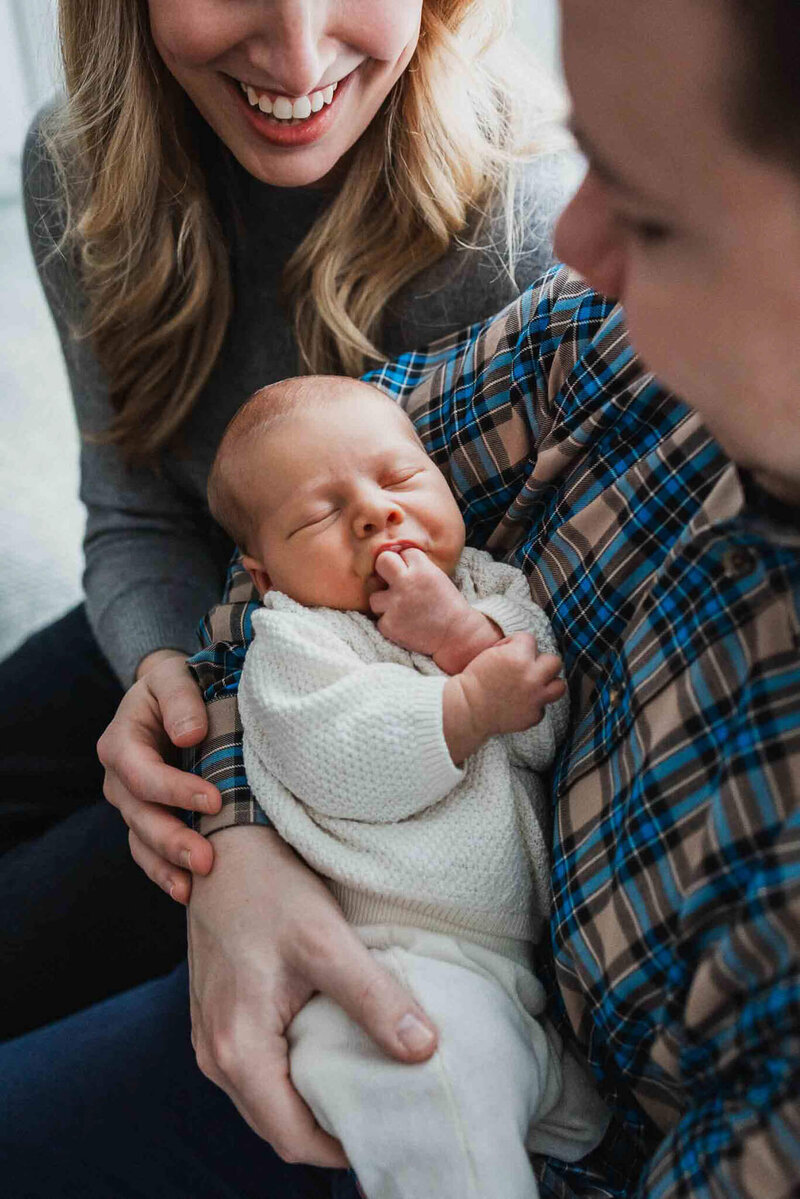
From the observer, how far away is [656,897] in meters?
0.75

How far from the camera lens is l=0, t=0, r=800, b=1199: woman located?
567 mm

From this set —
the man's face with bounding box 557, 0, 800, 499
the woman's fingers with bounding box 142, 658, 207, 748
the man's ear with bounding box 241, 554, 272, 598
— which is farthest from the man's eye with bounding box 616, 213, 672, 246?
the woman's fingers with bounding box 142, 658, 207, 748

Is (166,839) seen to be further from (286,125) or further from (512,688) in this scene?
(286,125)

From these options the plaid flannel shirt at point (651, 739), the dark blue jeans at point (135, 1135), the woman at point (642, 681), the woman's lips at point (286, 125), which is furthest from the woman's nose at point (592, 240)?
the dark blue jeans at point (135, 1135)

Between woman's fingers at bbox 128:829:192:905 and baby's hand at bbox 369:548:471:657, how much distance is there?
0.30 meters

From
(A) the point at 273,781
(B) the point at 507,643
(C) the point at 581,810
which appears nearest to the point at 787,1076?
(C) the point at 581,810

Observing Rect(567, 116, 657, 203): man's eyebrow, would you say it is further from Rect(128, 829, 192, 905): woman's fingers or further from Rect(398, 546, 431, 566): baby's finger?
Rect(128, 829, 192, 905): woman's fingers

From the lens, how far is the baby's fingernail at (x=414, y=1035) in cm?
77

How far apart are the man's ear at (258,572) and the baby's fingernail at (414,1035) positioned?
0.43 m

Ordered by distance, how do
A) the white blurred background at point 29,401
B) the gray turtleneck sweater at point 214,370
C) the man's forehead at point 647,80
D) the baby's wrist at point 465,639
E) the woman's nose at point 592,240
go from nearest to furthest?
the man's forehead at point 647,80
the woman's nose at point 592,240
the baby's wrist at point 465,639
the gray turtleneck sweater at point 214,370
the white blurred background at point 29,401

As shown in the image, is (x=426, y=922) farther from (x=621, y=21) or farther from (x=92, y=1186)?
(x=621, y=21)

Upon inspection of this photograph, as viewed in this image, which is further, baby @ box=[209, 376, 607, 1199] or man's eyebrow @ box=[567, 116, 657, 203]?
baby @ box=[209, 376, 607, 1199]

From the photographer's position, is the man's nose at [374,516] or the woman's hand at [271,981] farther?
the man's nose at [374,516]

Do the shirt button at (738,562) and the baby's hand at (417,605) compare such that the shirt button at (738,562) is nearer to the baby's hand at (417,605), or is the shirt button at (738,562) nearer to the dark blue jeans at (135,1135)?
the baby's hand at (417,605)
